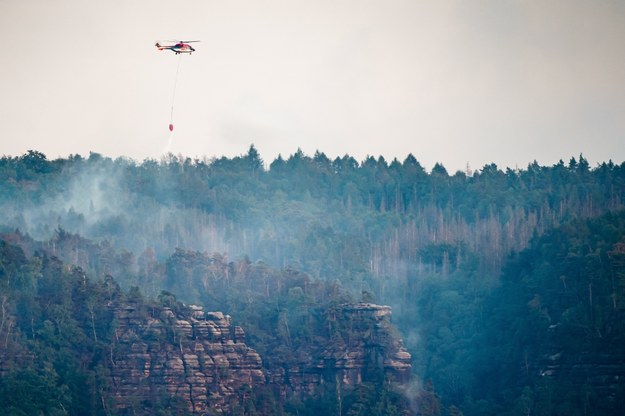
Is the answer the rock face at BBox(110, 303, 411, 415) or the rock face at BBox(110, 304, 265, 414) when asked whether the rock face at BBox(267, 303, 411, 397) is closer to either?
the rock face at BBox(110, 303, 411, 415)

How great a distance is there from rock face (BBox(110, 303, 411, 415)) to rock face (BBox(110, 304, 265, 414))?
65 mm

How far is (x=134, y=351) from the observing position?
136875 mm

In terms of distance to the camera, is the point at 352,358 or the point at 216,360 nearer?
the point at 216,360

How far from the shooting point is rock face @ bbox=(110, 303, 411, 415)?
445 feet

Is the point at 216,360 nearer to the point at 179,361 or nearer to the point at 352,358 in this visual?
the point at 179,361

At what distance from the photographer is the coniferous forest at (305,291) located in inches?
5418

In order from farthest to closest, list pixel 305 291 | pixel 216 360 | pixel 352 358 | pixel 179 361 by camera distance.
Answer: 1. pixel 305 291
2. pixel 352 358
3. pixel 216 360
4. pixel 179 361

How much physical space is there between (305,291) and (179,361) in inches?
721

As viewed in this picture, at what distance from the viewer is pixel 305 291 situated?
152625mm

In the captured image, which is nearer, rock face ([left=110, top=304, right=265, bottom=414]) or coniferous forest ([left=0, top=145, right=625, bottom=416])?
rock face ([left=110, top=304, right=265, bottom=414])

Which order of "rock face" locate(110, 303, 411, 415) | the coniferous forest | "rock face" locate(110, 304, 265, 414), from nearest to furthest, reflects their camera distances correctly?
1. "rock face" locate(110, 304, 265, 414)
2. "rock face" locate(110, 303, 411, 415)
3. the coniferous forest

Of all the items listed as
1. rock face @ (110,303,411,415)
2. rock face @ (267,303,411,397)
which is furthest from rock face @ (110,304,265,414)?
rock face @ (267,303,411,397)

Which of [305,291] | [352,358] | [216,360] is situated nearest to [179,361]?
[216,360]

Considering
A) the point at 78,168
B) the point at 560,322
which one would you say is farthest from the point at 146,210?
the point at 560,322
